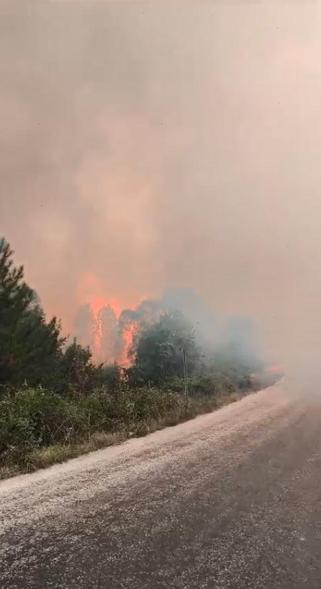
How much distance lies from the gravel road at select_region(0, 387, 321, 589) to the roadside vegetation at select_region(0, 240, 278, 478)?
4.97 feet

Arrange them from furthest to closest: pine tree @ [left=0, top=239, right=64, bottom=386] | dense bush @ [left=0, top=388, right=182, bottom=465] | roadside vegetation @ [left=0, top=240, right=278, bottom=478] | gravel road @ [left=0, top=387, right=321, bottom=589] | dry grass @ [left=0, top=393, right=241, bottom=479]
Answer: pine tree @ [left=0, top=239, right=64, bottom=386] < roadside vegetation @ [left=0, top=240, right=278, bottom=478] < dense bush @ [left=0, top=388, right=182, bottom=465] < dry grass @ [left=0, top=393, right=241, bottom=479] < gravel road @ [left=0, top=387, right=321, bottom=589]

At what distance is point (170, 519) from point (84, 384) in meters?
24.3

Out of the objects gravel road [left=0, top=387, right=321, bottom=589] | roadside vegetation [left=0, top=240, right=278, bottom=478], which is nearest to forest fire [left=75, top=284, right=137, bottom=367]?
roadside vegetation [left=0, top=240, right=278, bottom=478]

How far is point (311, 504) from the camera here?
744 cm

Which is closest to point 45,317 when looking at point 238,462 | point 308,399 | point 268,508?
point 308,399

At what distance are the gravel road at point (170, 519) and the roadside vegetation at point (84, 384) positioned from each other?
1.52m

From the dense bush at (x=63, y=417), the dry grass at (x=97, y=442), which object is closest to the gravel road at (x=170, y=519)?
the dry grass at (x=97, y=442)

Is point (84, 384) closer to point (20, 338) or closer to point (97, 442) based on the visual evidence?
point (20, 338)

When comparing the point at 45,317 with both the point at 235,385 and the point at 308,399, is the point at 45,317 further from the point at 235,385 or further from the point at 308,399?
the point at 308,399

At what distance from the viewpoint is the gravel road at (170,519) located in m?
5.32

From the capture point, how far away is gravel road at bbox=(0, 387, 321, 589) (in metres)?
5.32

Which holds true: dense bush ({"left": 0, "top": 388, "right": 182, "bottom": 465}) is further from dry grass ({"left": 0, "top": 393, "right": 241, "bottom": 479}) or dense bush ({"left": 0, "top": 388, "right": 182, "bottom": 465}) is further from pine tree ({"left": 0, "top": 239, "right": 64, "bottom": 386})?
pine tree ({"left": 0, "top": 239, "right": 64, "bottom": 386})

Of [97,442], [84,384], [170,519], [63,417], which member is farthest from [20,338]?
[170,519]

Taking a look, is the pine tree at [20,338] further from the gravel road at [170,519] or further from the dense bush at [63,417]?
the gravel road at [170,519]
